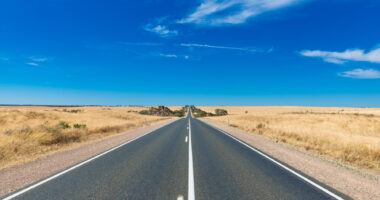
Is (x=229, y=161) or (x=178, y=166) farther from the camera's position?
(x=229, y=161)

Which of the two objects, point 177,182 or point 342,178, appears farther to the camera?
point 342,178

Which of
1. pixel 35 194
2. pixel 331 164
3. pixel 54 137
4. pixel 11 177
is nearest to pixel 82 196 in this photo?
pixel 35 194

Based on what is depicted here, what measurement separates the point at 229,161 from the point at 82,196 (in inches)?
189

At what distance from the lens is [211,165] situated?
6.99m

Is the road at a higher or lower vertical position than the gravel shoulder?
higher

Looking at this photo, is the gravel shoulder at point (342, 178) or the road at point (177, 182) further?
the gravel shoulder at point (342, 178)

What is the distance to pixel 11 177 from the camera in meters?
5.62

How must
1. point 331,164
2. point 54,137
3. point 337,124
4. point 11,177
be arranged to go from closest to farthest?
point 11,177
point 331,164
point 54,137
point 337,124

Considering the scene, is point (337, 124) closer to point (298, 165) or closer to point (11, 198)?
point (298, 165)

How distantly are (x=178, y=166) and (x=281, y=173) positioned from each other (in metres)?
3.02

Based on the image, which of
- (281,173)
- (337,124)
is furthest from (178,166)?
(337,124)

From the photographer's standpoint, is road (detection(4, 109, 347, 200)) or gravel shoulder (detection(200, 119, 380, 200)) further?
gravel shoulder (detection(200, 119, 380, 200))

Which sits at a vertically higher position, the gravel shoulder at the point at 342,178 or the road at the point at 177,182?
the road at the point at 177,182

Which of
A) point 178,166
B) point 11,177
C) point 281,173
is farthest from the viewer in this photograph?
point 178,166
